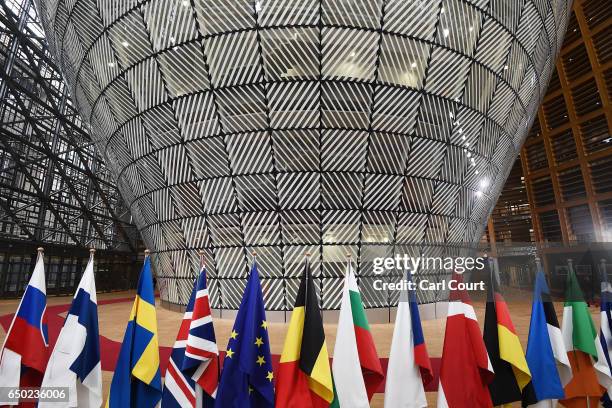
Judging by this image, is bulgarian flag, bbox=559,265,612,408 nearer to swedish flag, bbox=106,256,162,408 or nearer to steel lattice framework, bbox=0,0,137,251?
swedish flag, bbox=106,256,162,408

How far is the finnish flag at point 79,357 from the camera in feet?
14.2

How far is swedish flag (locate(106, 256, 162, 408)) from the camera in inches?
172

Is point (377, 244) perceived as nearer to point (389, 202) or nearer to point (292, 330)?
point (389, 202)

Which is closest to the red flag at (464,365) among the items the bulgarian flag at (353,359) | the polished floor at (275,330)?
the bulgarian flag at (353,359)

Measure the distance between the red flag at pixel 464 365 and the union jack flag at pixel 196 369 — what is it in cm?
284

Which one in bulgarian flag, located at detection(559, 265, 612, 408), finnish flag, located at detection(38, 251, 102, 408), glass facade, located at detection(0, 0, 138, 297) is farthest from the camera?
glass facade, located at detection(0, 0, 138, 297)

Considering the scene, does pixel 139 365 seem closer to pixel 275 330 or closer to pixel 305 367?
pixel 305 367

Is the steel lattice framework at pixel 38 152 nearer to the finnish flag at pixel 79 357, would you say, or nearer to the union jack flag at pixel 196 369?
the finnish flag at pixel 79 357

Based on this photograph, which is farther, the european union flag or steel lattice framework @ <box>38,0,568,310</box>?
steel lattice framework @ <box>38,0,568,310</box>

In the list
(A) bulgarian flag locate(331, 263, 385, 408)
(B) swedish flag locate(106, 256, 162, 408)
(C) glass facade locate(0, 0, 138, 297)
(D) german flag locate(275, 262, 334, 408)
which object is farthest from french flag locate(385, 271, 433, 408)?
(C) glass facade locate(0, 0, 138, 297)

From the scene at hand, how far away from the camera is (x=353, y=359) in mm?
4430

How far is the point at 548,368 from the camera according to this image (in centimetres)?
481

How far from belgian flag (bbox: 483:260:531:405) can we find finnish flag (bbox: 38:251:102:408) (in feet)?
16.4

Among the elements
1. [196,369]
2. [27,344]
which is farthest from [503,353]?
[27,344]
